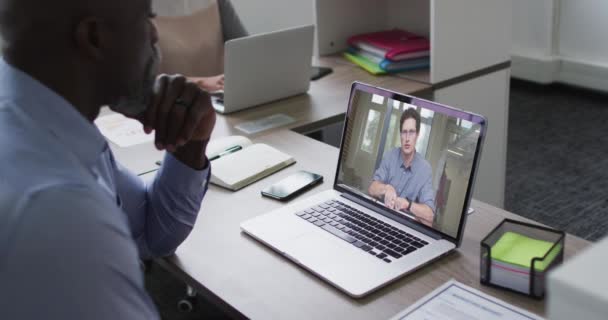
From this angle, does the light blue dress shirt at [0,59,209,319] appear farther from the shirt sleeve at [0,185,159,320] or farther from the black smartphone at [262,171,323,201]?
the black smartphone at [262,171,323,201]

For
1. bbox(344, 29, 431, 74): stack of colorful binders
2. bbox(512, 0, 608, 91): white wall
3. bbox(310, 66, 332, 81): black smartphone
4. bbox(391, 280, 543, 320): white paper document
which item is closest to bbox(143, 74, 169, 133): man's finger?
bbox(391, 280, 543, 320): white paper document

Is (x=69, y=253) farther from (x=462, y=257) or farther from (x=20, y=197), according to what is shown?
(x=462, y=257)

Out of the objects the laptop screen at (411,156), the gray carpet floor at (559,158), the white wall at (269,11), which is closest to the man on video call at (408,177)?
the laptop screen at (411,156)

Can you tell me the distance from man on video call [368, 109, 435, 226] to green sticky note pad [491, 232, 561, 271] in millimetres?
144

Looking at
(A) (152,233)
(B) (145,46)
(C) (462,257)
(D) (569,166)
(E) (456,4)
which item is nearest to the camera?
(B) (145,46)

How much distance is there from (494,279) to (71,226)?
0.69 metres

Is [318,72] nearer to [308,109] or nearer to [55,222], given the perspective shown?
[308,109]

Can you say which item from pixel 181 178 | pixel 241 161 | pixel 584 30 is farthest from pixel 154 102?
pixel 584 30

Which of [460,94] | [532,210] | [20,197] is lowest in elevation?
[532,210]

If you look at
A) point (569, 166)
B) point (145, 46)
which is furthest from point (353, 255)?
point (569, 166)

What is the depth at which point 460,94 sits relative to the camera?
2.30m

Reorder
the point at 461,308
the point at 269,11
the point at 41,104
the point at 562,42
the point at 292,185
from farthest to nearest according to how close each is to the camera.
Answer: the point at 562,42, the point at 269,11, the point at 292,185, the point at 461,308, the point at 41,104

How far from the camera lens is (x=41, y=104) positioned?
88 cm

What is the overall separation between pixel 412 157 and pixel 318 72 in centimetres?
121
